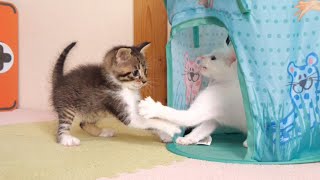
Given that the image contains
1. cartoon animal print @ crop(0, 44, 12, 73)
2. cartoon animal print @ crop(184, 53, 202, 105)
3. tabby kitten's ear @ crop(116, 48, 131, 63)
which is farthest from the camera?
cartoon animal print @ crop(0, 44, 12, 73)

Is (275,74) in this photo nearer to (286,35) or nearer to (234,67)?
(286,35)

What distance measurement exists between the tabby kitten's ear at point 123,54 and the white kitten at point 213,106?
25 centimetres

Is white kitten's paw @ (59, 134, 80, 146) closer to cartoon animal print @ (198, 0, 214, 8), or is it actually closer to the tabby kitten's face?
the tabby kitten's face

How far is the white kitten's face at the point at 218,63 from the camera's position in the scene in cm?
176

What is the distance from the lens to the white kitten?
5.21 feet

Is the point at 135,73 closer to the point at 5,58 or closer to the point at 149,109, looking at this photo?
the point at 149,109

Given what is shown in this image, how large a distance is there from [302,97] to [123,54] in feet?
2.45

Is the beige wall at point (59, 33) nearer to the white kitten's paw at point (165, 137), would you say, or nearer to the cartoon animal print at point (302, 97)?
the white kitten's paw at point (165, 137)

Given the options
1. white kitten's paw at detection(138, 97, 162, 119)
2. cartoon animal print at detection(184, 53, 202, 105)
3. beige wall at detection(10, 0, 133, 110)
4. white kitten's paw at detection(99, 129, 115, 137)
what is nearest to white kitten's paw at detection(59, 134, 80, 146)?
white kitten's paw at detection(99, 129, 115, 137)

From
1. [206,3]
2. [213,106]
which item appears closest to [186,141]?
[213,106]

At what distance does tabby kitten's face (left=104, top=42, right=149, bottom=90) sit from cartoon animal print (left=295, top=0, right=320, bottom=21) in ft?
2.29

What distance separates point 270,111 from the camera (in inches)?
55.7

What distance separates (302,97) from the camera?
56.9 inches

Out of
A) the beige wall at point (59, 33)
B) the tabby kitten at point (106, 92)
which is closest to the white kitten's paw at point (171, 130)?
the tabby kitten at point (106, 92)
